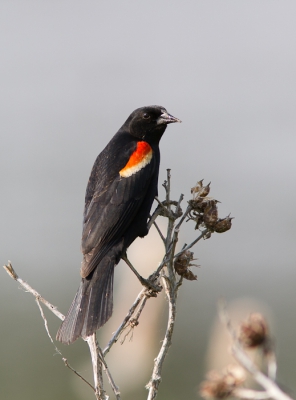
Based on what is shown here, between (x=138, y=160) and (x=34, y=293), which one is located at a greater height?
(x=138, y=160)

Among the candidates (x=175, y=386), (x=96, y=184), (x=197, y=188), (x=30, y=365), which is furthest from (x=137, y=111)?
(x=30, y=365)

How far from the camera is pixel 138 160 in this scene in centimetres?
389

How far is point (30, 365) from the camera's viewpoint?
9.40 meters

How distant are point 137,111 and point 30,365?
599 cm

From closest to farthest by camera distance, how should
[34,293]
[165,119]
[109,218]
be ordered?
[34,293] → [109,218] → [165,119]

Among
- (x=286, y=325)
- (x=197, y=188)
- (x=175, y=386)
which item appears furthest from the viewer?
(x=286, y=325)

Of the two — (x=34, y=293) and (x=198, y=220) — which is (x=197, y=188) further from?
(x=34, y=293)

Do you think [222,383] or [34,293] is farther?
[34,293]

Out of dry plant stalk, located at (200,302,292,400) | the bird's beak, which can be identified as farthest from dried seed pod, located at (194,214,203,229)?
dry plant stalk, located at (200,302,292,400)

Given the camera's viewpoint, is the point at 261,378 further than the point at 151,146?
No

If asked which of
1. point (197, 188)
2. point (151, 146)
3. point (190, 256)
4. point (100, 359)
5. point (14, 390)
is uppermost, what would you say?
point (151, 146)

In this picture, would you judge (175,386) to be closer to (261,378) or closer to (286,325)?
(286,325)

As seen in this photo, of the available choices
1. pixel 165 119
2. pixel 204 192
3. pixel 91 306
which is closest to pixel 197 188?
pixel 204 192

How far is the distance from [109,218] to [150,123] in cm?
86
